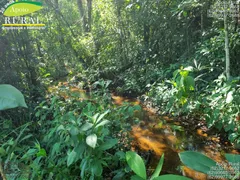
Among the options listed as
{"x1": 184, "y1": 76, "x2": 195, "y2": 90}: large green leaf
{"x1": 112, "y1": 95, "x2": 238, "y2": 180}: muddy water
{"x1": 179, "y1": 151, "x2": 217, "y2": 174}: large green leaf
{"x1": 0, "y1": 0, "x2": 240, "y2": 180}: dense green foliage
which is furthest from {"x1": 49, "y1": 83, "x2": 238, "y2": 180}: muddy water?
{"x1": 179, "y1": 151, "x2": 217, "y2": 174}: large green leaf

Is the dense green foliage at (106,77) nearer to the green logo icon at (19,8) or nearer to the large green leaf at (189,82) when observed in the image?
the large green leaf at (189,82)

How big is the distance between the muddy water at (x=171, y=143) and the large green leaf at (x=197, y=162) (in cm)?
160

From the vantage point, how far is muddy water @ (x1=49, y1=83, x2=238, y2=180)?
2.15 metres

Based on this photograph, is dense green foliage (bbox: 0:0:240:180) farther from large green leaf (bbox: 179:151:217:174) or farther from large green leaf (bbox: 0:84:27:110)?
large green leaf (bbox: 179:151:217:174)

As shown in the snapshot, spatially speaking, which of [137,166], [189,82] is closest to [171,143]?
[189,82]

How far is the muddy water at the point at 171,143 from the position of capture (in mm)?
2154

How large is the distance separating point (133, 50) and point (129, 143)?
3706 millimetres

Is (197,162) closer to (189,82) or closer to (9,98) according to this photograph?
(9,98)

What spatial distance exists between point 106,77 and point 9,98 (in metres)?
5.29

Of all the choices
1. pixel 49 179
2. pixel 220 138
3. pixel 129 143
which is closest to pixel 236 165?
pixel 49 179

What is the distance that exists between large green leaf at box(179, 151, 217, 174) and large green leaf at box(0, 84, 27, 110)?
1.56ft

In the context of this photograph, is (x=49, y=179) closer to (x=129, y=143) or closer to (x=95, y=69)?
(x=129, y=143)

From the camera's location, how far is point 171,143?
2600 millimetres

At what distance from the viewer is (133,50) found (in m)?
5.55
